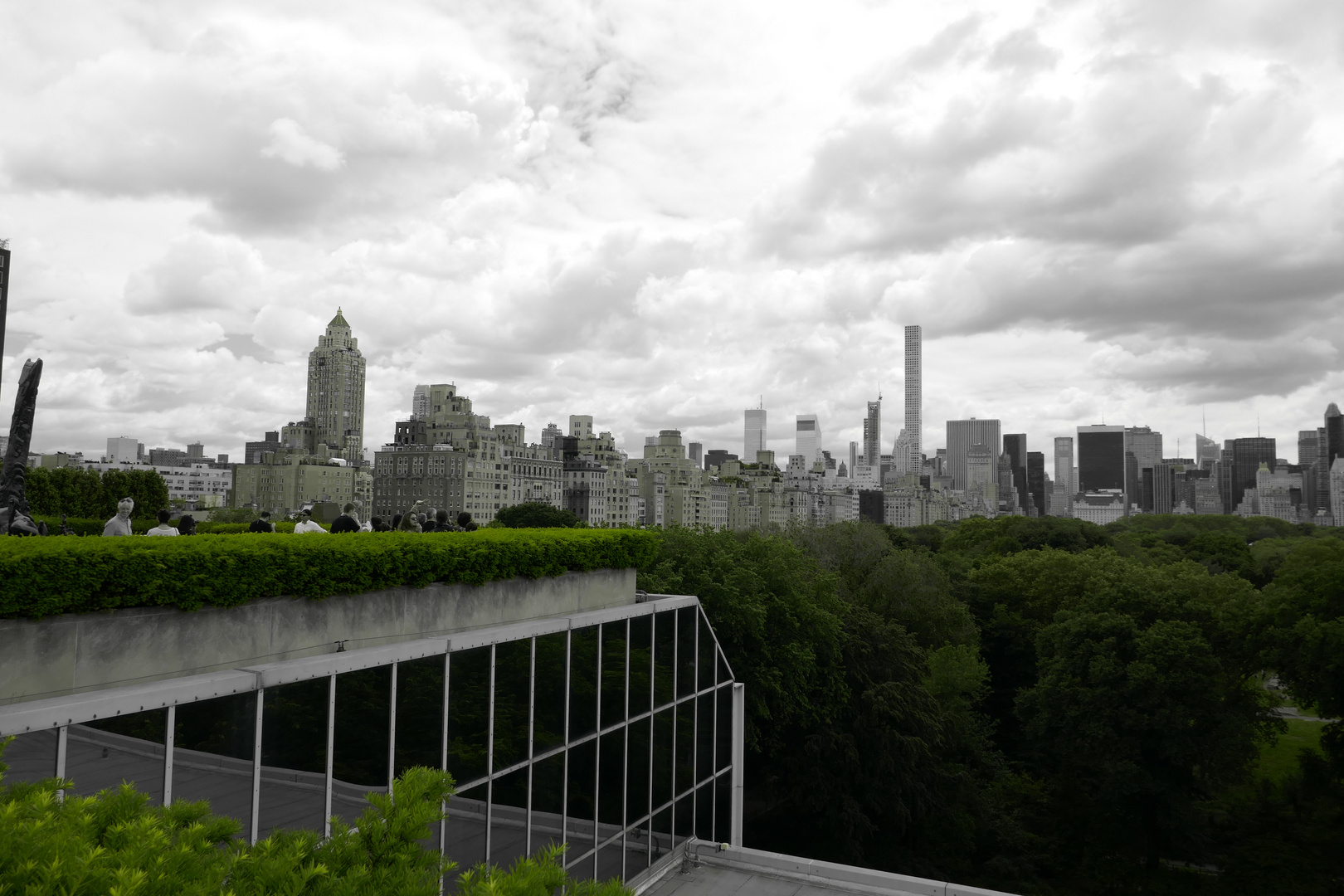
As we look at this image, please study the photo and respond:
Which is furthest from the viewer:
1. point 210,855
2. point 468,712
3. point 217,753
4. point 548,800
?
point 548,800

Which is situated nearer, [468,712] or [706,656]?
[468,712]

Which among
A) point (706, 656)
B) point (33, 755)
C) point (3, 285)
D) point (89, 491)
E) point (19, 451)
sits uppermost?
point (3, 285)

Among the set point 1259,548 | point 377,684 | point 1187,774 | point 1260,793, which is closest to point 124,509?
point 377,684

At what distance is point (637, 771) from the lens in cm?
1531

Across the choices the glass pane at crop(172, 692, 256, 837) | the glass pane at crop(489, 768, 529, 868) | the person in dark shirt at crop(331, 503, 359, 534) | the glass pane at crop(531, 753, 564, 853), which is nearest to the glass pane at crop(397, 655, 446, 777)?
the glass pane at crop(489, 768, 529, 868)

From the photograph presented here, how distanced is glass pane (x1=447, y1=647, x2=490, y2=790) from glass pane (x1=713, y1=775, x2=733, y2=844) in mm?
8875

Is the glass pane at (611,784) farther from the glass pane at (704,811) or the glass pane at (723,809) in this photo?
the glass pane at (723,809)

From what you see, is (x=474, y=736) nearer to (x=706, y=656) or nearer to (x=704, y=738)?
(x=706, y=656)

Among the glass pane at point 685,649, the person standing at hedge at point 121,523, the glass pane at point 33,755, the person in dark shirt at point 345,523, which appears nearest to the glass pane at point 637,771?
the glass pane at point 685,649

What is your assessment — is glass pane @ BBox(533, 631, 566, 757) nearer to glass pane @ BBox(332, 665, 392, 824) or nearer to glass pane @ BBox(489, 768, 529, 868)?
glass pane @ BBox(489, 768, 529, 868)

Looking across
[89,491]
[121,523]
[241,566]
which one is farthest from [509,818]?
[89,491]

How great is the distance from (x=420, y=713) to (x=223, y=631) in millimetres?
2463

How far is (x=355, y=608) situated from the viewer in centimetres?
1077

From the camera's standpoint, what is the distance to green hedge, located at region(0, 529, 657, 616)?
25.1ft
